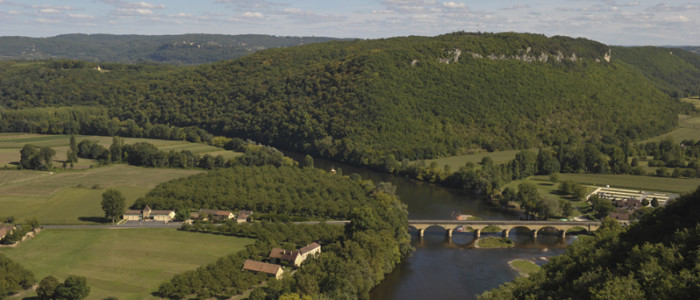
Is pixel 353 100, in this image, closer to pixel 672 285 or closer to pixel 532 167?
pixel 532 167

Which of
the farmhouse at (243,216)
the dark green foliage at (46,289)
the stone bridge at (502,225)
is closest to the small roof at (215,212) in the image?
the farmhouse at (243,216)

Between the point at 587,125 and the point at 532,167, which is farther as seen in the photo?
the point at 587,125

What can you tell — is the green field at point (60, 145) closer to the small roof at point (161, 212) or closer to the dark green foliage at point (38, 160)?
the dark green foliage at point (38, 160)

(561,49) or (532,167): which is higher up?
(561,49)

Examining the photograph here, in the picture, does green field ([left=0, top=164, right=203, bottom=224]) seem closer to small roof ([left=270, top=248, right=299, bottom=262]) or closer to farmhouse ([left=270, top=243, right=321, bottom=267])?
small roof ([left=270, top=248, right=299, bottom=262])

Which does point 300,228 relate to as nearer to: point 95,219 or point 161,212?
point 161,212

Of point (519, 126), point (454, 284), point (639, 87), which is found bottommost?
point (454, 284)

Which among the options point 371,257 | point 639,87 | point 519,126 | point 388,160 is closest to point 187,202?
point 371,257

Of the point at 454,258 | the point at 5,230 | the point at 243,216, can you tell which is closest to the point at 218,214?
the point at 243,216
